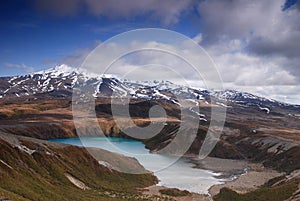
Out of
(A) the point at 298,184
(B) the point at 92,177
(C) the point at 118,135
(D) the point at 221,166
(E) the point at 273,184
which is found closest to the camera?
(A) the point at 298,184

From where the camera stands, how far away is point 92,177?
72938 mm

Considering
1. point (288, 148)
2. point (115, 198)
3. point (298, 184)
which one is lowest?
point (115, 198)

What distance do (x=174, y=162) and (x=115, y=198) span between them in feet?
196

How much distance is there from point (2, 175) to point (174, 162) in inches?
2959

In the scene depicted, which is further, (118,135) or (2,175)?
(118,135)

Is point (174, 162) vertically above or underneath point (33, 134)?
underneath

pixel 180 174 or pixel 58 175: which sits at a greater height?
pixel 180 174

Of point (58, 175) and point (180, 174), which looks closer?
point (58, 175)

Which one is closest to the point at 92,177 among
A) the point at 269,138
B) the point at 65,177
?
the point at 65,177

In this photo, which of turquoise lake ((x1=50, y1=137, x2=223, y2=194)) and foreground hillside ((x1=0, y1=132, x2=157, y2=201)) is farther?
turquoise lake ((x1=50, y1=137, x2=223, y2=194))

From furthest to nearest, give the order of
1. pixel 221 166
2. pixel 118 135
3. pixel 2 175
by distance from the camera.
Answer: pixel 118 135 → pixel 221 166 → pixel 2 175

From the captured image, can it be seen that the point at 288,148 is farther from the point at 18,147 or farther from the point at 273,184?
the point at 18,147

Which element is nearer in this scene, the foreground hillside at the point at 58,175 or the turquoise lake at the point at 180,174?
the foreground hillside at the point at 58,175

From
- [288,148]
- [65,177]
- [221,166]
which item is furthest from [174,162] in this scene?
[65,177]
